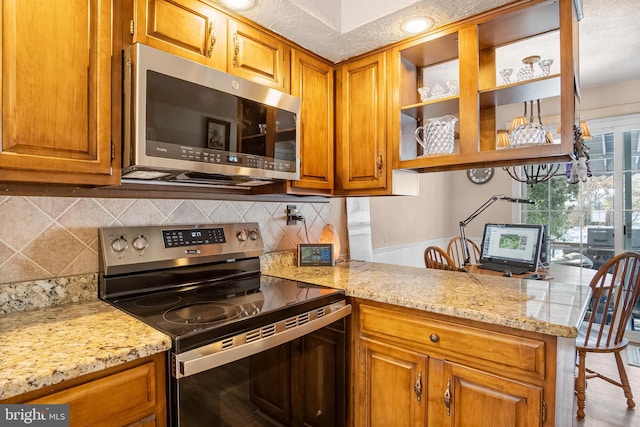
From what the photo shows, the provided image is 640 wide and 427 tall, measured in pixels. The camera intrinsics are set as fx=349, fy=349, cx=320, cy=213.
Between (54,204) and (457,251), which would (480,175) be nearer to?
(457,251)

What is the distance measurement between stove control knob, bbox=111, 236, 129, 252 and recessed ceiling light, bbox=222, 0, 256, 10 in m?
1.10

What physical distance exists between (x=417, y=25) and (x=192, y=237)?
1505 millimetres

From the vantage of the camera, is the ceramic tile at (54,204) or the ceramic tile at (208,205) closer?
the ceramic tile at (54,204)

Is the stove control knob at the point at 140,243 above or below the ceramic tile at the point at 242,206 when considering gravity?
below

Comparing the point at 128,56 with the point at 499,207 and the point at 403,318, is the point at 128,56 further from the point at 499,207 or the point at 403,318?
the point at 499,207

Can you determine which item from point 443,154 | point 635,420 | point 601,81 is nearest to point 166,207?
point 443,154

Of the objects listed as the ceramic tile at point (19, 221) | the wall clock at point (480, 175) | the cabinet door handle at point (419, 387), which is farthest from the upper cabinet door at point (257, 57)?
the wall clock at point (480, 175)

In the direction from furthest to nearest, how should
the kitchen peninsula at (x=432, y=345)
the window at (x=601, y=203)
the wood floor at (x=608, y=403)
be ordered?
the window at (x=601, y=203), the wood floor at (x=608, y=403), the kitchen peninsula at (x=432, y=345)

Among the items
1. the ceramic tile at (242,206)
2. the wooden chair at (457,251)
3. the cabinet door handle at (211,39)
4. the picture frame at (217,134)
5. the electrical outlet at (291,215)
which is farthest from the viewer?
the wooden chair at (457,251)

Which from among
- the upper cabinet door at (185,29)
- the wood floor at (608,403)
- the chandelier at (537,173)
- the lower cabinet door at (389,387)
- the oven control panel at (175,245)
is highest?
the upper cabinet door at (185,29)

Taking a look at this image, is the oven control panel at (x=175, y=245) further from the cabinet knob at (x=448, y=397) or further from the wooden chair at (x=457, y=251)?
the wooden chair at (x=457, y=251)

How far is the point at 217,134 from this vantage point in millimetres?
1409

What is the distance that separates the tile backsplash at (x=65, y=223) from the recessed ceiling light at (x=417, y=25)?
131 centimetres

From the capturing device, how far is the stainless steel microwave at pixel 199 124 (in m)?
1.21
